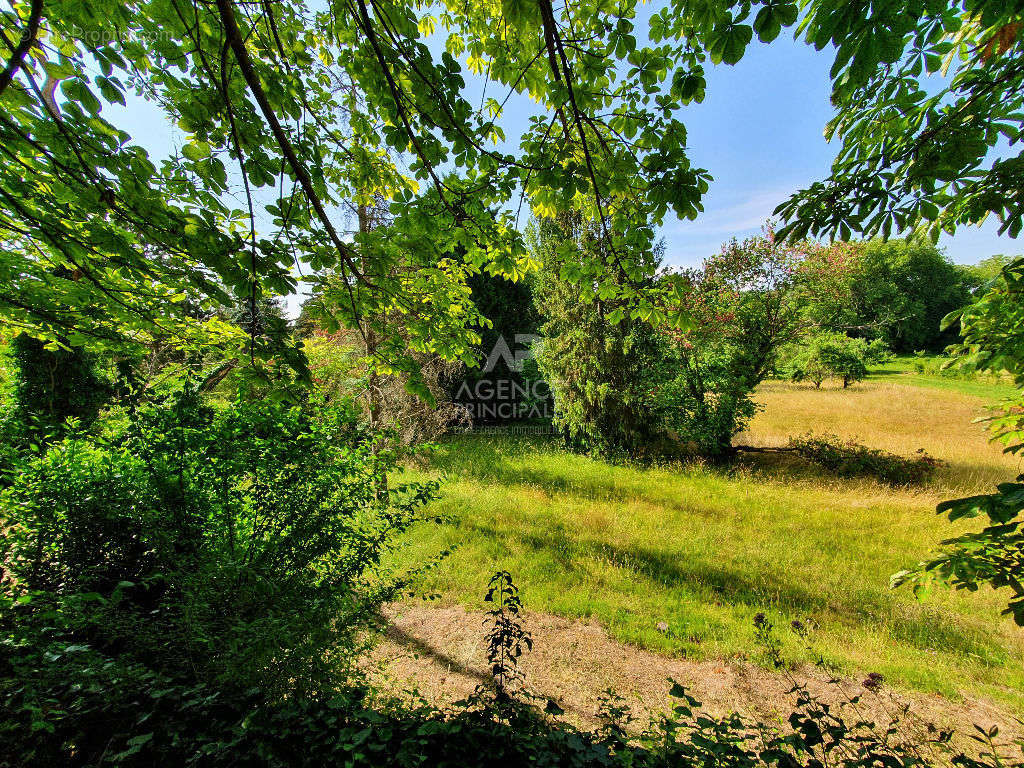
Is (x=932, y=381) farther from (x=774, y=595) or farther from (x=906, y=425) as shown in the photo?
(x=774, y=595)

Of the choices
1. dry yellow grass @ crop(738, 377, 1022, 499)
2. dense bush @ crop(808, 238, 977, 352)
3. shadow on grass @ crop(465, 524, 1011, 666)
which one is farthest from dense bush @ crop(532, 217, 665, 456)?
dense bush @ crop(808, 238, 977, 352)

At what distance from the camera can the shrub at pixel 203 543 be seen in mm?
2188

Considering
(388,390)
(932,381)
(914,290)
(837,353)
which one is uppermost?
(914,290)

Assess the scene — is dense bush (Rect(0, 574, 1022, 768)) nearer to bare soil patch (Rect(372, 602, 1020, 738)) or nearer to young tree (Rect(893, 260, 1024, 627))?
young tree (Rect(893, 260, 1024, 627))

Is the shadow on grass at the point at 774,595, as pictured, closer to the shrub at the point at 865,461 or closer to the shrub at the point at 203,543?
the shrub at the point at 203,543

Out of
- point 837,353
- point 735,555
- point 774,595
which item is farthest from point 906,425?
point 774,595

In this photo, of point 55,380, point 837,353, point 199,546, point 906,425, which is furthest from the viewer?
point 837,353

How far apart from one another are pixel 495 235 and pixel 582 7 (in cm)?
151

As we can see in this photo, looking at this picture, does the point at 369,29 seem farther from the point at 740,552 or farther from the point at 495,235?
the point at 740,552

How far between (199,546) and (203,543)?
0.06 metres

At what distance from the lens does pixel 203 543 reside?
8.63 feet

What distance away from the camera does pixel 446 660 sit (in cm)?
365

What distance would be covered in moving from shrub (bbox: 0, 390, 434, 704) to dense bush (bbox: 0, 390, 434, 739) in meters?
0.01

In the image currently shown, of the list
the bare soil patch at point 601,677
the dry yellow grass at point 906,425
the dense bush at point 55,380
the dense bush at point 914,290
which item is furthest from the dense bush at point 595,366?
the dense bush at point 914,290
